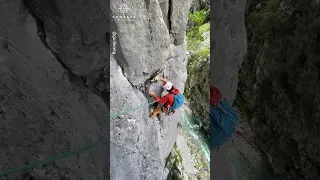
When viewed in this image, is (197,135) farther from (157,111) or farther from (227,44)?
(227,44)

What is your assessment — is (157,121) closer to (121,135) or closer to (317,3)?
(121,135)

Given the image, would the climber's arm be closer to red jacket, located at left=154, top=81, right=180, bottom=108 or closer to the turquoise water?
red jacket, located at left=154, top=81, right=180, bottom=108

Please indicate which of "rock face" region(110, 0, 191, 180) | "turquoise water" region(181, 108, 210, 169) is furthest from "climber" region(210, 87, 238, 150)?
"turquoise water" region(181, 108, 210, 169)

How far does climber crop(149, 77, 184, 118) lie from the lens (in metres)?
3.11

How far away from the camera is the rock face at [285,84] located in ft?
3.38

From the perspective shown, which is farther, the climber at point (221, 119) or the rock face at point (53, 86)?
the rock face at point (53, 86)

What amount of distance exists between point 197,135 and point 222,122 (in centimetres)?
304

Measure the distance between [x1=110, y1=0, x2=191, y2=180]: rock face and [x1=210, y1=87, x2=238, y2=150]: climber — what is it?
3.71 ft

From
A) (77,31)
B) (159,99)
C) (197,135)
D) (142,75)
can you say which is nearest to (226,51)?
(77,31)

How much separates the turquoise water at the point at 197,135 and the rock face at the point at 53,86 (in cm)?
232

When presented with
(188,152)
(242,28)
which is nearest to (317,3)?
(242,28)

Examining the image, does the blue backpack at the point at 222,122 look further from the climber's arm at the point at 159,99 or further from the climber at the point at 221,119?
the climber's arm at the point at 159,99

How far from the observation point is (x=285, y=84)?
117 centimetres

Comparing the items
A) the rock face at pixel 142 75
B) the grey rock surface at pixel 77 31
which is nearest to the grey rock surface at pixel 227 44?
the grey rock surface at pixel 77 31
